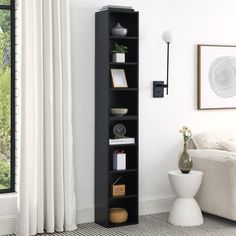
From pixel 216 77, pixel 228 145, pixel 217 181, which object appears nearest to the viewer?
pixel 217 181

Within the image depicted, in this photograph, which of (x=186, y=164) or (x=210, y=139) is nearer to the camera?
(x=186, y=164)

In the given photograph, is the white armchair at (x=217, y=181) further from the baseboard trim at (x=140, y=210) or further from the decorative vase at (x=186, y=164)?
the baseboard trim at (x=140, y=210)

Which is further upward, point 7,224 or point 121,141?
point 121,141

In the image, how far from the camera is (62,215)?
5.14 m

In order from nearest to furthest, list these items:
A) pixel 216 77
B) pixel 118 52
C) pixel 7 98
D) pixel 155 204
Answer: pixel 7 98 < pixel 118 52 < pixel 155 204 < pixel 216 77

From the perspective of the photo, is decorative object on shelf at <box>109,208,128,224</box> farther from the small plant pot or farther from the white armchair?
the small plant pot

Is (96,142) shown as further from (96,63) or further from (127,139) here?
(96,63)

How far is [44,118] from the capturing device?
5.07m

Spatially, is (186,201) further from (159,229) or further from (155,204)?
(155,204)

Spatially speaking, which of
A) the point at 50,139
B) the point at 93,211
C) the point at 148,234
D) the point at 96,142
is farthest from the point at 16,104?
the point at 148,234

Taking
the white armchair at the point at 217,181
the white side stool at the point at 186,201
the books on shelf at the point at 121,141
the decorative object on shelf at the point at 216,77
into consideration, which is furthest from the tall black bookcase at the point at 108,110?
the decorative object on shelf at the point at 216,77

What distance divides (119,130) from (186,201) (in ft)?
3.05

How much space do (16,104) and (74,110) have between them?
0.55m

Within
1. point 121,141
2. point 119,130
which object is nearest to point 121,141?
point 121,141
